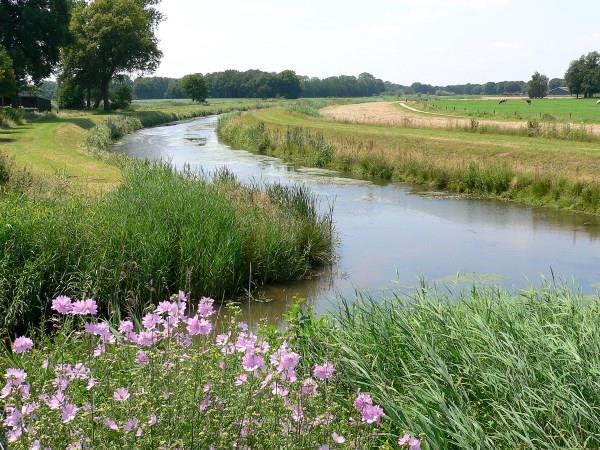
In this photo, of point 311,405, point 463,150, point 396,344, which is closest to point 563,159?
point 463,150

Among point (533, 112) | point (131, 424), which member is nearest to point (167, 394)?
point (131, 424)

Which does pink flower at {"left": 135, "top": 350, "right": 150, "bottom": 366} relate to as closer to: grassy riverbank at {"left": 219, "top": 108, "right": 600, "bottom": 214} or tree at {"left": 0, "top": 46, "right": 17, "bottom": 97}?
grassy riverbank at {"left": 219, "top": 108, "right": 600, "bottom": 214}

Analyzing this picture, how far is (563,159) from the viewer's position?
771 inches

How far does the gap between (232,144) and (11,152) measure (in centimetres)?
1598

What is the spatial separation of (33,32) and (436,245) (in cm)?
3746

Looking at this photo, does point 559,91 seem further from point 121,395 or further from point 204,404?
point 121,395

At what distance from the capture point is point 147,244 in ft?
29.8

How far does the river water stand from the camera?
10484mm

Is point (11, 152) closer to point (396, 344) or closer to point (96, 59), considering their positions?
point (396, 344)

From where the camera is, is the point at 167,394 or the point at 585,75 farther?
the point at 585,75

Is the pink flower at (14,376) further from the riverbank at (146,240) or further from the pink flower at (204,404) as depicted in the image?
the riverbank at (146,240)

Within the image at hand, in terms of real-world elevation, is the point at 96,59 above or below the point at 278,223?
above

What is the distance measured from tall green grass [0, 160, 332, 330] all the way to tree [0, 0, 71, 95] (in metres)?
34.3

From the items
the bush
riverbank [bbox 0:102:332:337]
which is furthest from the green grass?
the bush
